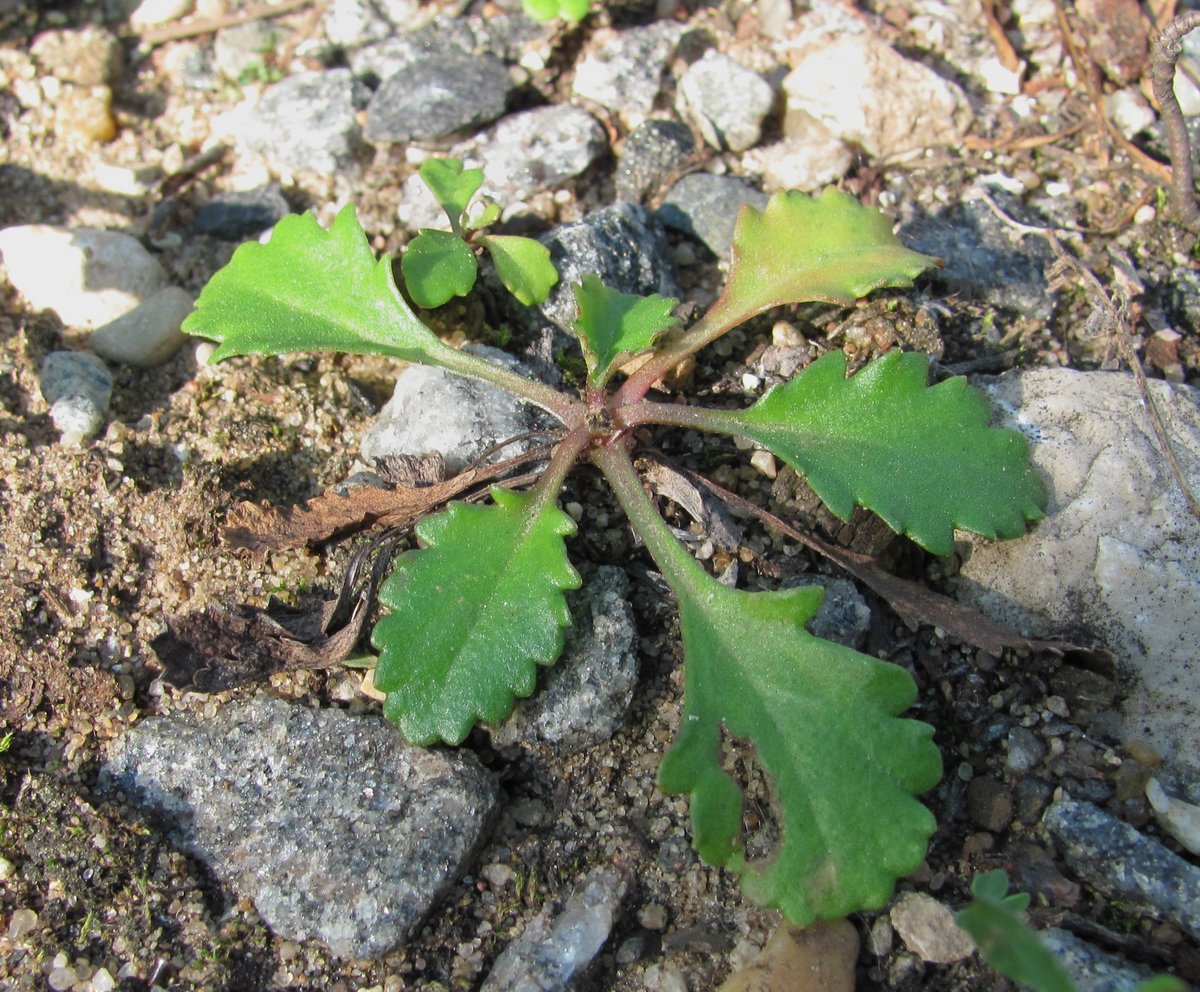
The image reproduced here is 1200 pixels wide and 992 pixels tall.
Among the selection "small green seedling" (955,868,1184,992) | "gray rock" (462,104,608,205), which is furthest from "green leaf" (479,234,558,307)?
→ "small green seedling" (955,868,1184,992)

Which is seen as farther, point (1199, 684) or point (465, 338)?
point (465, 338)

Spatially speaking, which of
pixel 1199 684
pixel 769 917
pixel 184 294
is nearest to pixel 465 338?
pixel 184 294

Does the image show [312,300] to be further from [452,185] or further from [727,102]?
[727,102]

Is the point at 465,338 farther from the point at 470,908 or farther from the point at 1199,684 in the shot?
the point at 1199,684

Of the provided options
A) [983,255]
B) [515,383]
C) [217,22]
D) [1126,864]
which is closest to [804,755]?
[1126,864]

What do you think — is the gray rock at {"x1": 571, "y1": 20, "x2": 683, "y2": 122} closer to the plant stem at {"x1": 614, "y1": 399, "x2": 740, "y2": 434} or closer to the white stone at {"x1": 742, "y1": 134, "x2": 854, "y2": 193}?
the white stone at {"x1": 742, "y1": 134, "x2": 854, "y2": 193}

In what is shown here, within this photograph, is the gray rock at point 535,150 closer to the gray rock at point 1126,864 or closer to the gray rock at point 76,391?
the gray rock at point 76,391
